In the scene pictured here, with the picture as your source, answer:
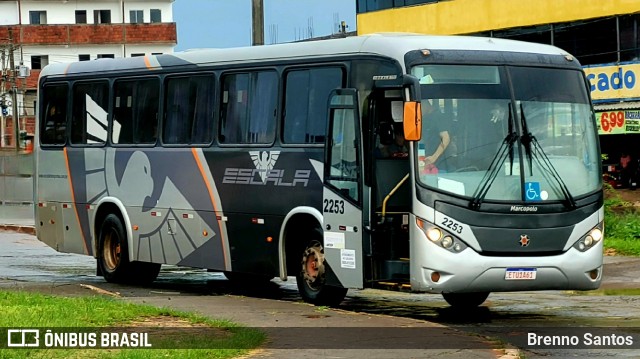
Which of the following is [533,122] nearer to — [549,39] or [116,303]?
[116,303]

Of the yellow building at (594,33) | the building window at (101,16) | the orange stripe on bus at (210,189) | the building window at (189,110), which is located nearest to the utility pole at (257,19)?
the building window at (189,110)

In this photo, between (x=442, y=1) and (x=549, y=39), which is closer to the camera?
(x=549, y=39)

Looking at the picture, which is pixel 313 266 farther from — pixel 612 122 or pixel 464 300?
pixel 612 122

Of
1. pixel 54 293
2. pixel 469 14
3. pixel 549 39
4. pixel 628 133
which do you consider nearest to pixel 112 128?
pixel 54 293

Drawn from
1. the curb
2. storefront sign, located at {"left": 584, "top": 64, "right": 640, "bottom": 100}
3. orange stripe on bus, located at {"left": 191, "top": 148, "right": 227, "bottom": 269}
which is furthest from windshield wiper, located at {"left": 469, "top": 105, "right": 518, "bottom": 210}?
storefront sign, located at {"left": 584, "top": 64, "right": 640, "bottom": 100}

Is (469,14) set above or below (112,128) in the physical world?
above

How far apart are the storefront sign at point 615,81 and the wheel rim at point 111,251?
25005mm

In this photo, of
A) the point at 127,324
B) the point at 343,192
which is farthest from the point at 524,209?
the point at 127,324

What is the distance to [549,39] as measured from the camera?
4706cm

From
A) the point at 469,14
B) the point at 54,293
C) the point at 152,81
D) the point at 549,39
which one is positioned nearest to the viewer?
the point at 54,293

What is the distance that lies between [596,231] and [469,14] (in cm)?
3607

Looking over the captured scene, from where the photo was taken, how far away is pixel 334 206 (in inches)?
646

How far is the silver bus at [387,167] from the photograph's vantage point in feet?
49.9

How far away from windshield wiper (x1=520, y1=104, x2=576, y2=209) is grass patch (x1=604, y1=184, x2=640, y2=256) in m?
10.7
